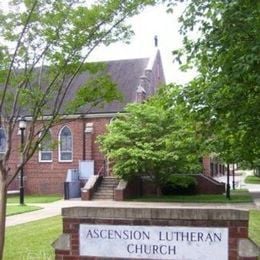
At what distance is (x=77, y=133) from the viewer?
3881 cm

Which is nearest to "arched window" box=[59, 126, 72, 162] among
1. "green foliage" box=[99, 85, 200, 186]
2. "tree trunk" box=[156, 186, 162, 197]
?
"green foliage" box=[99, 85, 200, 186]

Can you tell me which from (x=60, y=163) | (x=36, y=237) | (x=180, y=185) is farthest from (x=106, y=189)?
(x=36, y=237)

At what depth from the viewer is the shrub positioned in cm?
3225

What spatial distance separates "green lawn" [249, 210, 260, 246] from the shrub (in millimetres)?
10766

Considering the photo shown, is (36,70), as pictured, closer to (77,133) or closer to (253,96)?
(253,96)

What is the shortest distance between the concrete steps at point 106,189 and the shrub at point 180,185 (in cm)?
344

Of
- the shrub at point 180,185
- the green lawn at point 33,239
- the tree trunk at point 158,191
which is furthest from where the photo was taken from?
the shrub at point 180,185

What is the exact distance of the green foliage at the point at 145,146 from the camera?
94.6 ft

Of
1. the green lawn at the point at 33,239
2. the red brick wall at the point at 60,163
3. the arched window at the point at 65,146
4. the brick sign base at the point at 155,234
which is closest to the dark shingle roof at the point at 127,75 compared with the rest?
the red brick wall at the point at 60,163

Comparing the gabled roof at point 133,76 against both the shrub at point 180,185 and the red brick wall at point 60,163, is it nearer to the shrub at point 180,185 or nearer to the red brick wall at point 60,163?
the red brick wall at point 60,163

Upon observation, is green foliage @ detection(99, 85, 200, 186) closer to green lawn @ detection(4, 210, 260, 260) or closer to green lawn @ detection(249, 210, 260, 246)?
green lawn @ detection(249, 210, 260, 246)

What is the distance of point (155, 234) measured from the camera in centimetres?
644

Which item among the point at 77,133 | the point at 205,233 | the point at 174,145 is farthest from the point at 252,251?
the point at 77,133

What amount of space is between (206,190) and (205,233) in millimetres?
29864
